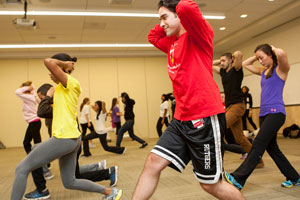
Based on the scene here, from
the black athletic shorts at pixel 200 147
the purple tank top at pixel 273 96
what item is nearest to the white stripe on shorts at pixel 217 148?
the black athletic shorts at pixel 200 147

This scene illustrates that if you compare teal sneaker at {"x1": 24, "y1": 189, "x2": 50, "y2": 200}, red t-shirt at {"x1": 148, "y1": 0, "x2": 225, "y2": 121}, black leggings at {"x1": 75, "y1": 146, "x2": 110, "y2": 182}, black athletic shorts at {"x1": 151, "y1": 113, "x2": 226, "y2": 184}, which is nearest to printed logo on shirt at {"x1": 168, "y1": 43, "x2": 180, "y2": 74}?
red t-shirt at {"x1": 148, "y1": 0, "x2": 225, "y2": 121}

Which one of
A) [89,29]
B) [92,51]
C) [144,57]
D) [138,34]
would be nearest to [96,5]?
[89,29]

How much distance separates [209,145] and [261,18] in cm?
775

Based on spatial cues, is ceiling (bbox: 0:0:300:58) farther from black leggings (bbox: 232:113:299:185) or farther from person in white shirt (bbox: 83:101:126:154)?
black leggings (bbox: 232:113:299:185)

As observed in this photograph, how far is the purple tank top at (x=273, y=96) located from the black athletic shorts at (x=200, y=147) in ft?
4.94

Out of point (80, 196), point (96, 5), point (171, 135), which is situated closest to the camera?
point (171, 135)

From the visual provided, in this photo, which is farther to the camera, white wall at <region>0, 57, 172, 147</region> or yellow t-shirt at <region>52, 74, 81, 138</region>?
white wall at <region>0, 57, 172, 147</region>

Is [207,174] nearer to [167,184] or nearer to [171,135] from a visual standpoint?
[171,135]

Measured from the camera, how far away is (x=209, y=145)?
59.2 inches

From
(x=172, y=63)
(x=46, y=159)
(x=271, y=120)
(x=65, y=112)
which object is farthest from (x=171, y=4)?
(x=271, y=120)

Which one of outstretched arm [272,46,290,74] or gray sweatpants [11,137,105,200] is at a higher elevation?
outstretched arm [272,46,290,74]

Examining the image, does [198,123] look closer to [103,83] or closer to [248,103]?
[248,103]

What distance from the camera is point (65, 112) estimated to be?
91.2 inches

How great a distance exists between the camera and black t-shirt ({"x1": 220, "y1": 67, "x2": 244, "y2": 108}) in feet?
12.2
